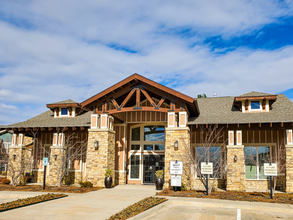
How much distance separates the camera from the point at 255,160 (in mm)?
17984

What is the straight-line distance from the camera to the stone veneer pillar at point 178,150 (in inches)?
618

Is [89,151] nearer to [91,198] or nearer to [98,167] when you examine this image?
[98,167]

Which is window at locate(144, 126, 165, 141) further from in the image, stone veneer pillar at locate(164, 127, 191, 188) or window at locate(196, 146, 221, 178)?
stone veneer pillar at locate(164, 127, 191, 188)

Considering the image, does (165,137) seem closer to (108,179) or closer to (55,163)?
(108,179)

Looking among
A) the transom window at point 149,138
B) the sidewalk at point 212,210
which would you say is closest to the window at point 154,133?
the transom window at point 149,138

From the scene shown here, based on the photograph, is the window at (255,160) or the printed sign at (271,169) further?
the window at (255,160)

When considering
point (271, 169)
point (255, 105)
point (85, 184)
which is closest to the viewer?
point (271, 169)

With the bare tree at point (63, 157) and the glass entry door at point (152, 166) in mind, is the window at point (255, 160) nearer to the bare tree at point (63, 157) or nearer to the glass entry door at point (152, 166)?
the glass entry door at point (152, 166)

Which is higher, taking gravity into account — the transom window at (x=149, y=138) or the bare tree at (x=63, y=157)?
the transom window at (x=149, y=138)

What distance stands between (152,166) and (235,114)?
6779 mm

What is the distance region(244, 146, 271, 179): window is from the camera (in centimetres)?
1769

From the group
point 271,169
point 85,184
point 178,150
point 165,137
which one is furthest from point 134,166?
point 271,169

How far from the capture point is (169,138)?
16297 millimetres

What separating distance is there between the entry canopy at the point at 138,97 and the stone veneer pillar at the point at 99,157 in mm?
1486
